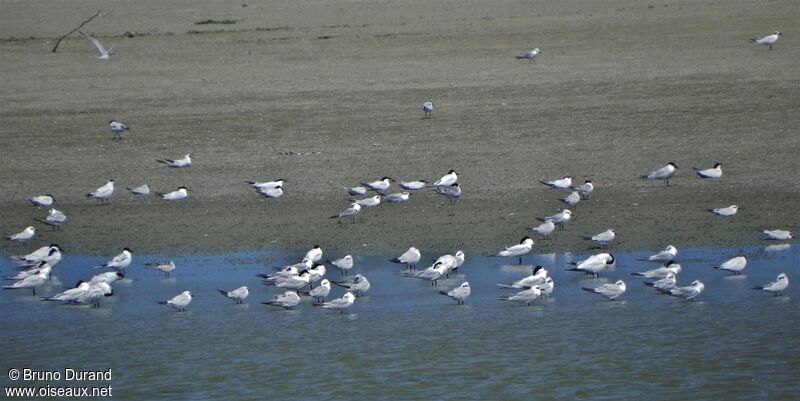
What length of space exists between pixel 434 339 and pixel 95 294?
3.67 metres

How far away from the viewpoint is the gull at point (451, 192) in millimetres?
16562

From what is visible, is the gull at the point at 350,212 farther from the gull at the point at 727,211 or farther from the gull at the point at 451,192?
the gull at the point at 727,211

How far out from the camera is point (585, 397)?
1035 centimetres

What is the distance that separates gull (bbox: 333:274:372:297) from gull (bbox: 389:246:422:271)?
67 centimetres

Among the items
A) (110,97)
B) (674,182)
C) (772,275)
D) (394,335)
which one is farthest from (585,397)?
(110,97)

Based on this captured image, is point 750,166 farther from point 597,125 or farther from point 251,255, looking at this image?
point 251,255

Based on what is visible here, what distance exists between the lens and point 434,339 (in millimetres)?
11906

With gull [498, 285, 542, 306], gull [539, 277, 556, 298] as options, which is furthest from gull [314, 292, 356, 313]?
gull [539, 277, 556, 298]

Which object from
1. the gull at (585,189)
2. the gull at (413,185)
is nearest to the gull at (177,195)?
the gull at (413,185)

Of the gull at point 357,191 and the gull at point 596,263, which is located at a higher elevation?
the gull at point 596,263

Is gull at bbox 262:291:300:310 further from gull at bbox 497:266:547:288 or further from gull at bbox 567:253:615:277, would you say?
gull at bbox 567:253:615:277

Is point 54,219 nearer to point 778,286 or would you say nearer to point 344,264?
point 344,264

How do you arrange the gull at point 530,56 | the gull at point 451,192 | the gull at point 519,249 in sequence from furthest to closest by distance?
1. the gull at point 530,56
2. the gull at point 451,192
3. the gull at point 519,249

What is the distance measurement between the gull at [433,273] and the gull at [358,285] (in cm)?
60
